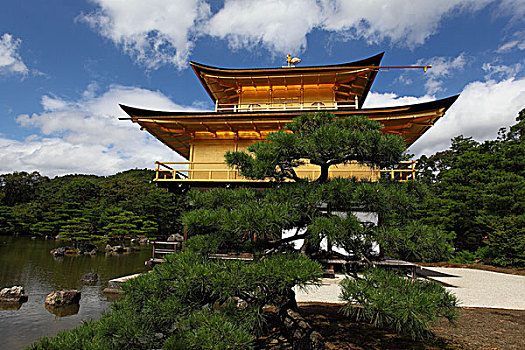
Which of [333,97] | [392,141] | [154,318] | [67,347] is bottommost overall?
[67,347]

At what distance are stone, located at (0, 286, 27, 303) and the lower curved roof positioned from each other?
5972 millimetres

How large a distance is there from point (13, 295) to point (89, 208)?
21786 mm

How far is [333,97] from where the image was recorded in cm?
1139

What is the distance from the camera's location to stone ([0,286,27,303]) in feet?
23.0

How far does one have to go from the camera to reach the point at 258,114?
9.23m

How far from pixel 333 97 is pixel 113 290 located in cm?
1055

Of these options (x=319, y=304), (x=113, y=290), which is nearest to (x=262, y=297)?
(x=319, y=304)

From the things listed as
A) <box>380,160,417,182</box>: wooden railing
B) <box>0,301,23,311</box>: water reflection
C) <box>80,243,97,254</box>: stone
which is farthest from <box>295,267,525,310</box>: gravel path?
<box>80,243,97,254</box>: stone

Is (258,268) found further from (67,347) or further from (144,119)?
(144,119)

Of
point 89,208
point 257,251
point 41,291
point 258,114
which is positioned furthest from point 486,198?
point 89,208

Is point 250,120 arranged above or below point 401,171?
above

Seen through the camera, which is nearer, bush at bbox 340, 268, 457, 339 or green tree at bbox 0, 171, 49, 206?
bush at bbox 340, 268, 457, 339

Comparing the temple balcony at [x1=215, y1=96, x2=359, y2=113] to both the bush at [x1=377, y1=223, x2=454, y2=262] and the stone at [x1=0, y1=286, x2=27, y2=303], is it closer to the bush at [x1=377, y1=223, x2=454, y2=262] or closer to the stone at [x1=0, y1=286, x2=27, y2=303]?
the stone at [x1=0, y1=286, x2=27, y2=303]

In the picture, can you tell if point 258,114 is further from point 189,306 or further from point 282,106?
point 189,306
